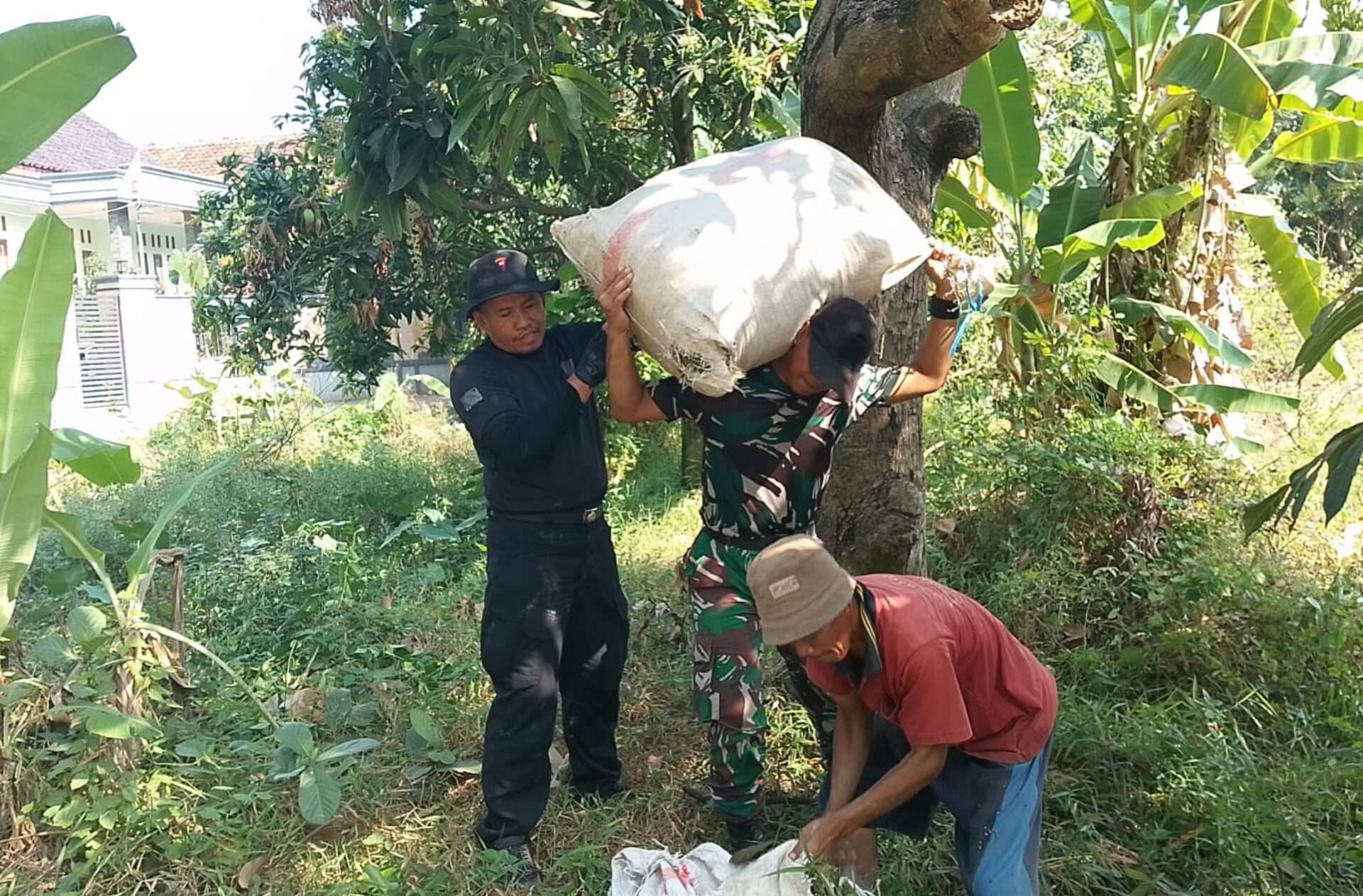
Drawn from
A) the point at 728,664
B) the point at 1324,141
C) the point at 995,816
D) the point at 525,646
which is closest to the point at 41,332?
the point at 525,646

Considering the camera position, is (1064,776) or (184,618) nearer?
(1064,776)

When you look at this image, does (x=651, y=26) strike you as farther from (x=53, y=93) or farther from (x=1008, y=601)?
(x=1008, y=601)

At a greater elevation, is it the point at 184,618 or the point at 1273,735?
the point at 1273,735

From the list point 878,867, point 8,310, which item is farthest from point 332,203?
point 878,867

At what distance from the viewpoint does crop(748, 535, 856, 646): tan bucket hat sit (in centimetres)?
194

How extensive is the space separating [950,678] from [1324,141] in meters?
4.07

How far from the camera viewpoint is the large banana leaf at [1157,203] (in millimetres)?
4488

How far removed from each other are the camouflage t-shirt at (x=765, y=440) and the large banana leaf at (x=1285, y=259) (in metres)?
3.19

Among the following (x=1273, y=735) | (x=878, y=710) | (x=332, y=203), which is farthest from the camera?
(x=332, y=203)

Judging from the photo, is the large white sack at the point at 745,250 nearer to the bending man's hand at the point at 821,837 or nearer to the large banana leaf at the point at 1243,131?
the bending man's hand at the point at 821,837

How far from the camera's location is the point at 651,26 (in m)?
4.54

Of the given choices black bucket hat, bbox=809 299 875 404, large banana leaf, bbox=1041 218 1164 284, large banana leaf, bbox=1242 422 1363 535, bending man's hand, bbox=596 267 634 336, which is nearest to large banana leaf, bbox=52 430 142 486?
bending man's hand, bbox=596 267 634 336

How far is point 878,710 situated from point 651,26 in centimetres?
337

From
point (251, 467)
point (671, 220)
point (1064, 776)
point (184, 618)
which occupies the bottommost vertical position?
point (251, 467)
